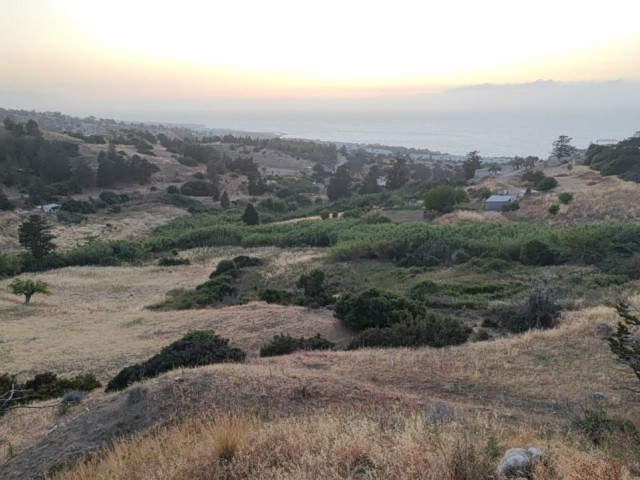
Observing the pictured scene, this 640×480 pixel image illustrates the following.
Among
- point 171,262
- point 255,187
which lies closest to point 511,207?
point 171,262

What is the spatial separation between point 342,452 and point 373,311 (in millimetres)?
10579

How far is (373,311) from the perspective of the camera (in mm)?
15188

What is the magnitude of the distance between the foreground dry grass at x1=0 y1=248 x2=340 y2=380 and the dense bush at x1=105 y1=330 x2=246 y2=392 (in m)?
1.60

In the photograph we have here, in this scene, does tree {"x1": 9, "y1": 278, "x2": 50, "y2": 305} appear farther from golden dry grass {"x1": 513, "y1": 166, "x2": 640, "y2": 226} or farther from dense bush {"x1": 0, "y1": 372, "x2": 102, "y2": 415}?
golden dry grass {"x1": 513, "y1": 166, "x2": 640, "y2": 226}

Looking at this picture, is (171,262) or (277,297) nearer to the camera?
(277,297)

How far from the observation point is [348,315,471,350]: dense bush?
13102 millimetres

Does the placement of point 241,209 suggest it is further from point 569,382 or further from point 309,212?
point 569,382

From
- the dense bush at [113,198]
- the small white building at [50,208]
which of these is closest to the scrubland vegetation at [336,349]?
the small white building at [50,208]

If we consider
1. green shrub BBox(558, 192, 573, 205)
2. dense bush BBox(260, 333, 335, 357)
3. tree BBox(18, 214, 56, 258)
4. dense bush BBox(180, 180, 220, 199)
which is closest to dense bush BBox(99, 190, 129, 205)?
dense bush BBox(180, 180, 220, 199)

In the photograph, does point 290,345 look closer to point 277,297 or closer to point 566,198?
point 277,297

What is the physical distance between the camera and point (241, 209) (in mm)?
62000

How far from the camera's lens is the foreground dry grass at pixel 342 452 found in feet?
13.5

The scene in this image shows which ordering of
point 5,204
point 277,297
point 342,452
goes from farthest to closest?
point 5,204
point 277,297
point 342,452

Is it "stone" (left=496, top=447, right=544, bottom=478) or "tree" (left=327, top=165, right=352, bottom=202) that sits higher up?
"stone" (left=496, top=447, right=544, bottom=478)
